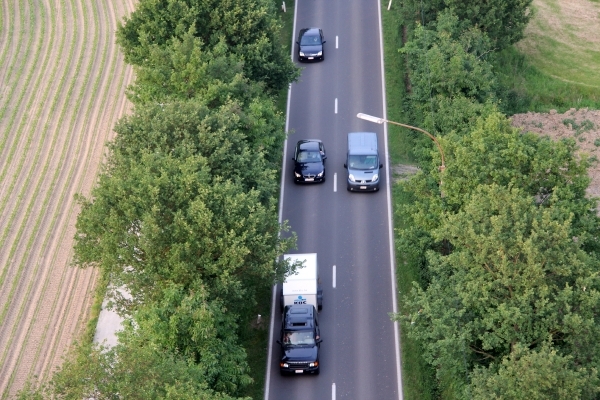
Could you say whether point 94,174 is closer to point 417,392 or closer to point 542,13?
point 417,392

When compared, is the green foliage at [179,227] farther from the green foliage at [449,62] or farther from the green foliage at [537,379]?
the green foliage at [449,62]

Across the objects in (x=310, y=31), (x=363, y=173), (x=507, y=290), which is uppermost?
(x=310, y=31)

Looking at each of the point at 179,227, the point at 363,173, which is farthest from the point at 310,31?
the point at 179,227

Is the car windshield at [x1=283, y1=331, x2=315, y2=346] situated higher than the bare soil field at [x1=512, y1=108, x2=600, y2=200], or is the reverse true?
the bare soil field at [x1=512, y1=108, x2=600, y2=200]

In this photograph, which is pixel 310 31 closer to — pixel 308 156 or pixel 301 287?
pixel 308 156

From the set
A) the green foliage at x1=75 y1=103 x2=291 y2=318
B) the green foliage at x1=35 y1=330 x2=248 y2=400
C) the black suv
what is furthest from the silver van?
the green foliage at x1=35 y1=330 x2=248 y2=400

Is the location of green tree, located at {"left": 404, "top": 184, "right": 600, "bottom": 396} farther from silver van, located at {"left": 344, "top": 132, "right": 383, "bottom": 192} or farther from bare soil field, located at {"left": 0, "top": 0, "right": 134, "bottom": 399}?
bare soil field, located at {"left": 0, "top": 0, "right": 134, "bottom": 399}
